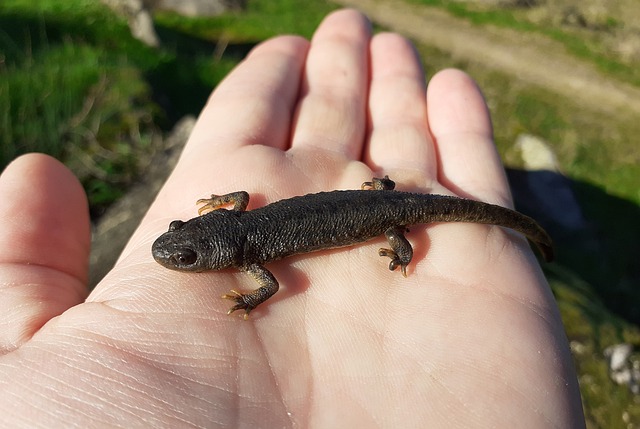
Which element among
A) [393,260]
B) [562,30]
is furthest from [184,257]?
[562,30]

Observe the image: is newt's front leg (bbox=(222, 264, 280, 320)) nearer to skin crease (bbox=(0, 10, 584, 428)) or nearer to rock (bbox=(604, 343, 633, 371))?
skin crease (bbox=(0, 10, 584, 428))

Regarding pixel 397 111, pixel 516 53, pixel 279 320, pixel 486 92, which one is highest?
pixel 397 111

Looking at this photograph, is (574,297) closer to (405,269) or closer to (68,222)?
(405,269)

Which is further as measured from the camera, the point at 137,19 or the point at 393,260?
the point at 137,19

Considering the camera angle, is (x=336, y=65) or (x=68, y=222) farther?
(x=336, y=65)

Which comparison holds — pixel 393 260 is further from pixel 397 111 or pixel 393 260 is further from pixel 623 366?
pixel 623 366

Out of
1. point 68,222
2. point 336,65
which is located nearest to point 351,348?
point 68,222

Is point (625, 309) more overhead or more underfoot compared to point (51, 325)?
more underfoot
